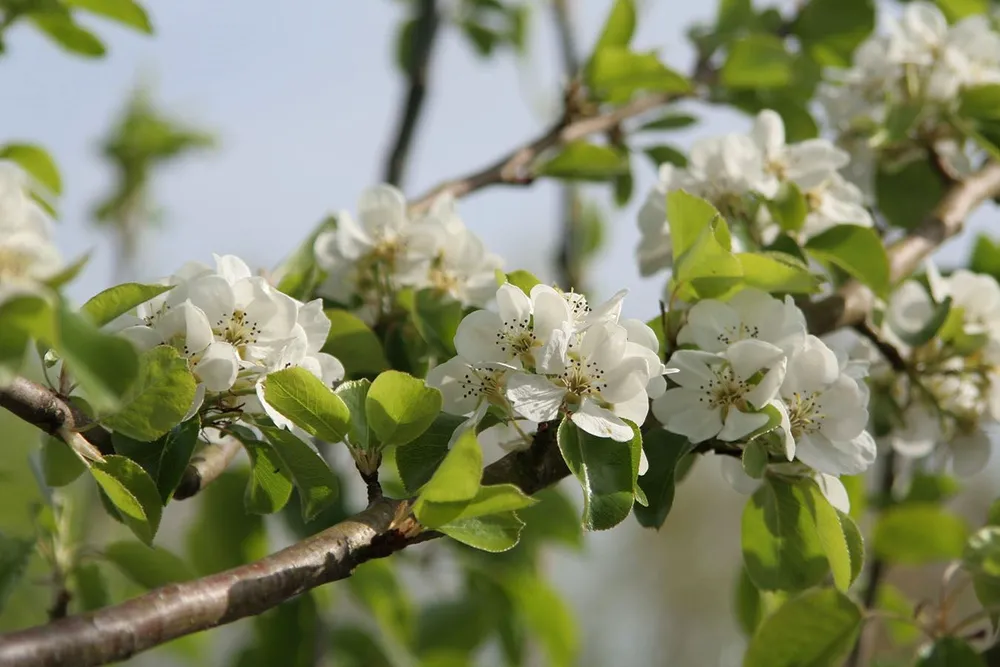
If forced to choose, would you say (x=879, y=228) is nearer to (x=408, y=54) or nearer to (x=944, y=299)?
(x=944, y=299)

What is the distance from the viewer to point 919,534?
1.85 m

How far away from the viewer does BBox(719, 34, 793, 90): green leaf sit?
1622mm

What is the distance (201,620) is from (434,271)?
61 cm

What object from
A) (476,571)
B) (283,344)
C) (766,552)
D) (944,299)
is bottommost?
(476,571)

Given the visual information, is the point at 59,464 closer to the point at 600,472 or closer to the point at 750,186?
the point at 600,472

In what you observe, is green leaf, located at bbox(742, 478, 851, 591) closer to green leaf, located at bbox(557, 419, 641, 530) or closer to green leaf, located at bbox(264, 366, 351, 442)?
green leaf, located at bbox(557, 419, 641, 530)

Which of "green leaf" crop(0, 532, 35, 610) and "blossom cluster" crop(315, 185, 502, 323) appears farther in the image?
"blossom cluster" crop(315, 185, 502, 323)

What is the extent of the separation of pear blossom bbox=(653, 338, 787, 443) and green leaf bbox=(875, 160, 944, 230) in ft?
2.59

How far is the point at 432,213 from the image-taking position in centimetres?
→ 129

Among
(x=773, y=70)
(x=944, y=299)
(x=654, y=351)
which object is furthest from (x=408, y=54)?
(x=654, y=351)

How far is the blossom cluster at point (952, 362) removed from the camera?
1.29 metres

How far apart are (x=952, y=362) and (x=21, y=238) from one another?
41.2 inches

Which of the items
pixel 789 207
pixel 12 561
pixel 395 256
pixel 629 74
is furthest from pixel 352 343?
pixel 629 74

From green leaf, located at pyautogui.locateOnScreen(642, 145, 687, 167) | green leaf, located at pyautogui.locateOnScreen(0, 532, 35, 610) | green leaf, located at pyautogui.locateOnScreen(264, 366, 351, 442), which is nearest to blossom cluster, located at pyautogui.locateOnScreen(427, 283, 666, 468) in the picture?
green leaf, located at pyautogui.locateOnScreen(264, 366, 351, 442)
